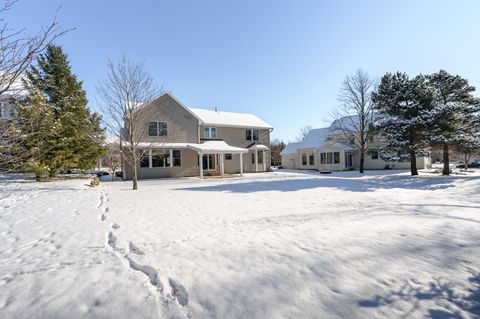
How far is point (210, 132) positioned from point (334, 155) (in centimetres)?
1701

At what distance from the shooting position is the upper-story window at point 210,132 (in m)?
26.9

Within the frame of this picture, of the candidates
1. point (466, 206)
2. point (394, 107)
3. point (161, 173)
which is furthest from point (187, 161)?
point (466, 206)

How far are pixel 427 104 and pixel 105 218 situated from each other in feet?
77.1

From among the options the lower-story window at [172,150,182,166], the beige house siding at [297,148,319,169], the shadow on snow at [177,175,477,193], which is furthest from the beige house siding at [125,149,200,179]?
the beige house siding at [297,148,319,169]

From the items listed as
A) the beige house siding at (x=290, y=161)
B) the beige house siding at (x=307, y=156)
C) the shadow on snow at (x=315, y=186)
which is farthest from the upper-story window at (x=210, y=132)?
the beige house siding at (x=290, y=161)

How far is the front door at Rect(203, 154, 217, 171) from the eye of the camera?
84.5 feet

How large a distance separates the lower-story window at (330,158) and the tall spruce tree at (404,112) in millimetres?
11153

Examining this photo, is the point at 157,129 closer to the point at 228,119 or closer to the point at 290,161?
the point at 228,119

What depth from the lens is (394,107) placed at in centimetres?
2134

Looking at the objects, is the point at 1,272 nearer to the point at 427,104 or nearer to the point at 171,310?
the point at 171,310

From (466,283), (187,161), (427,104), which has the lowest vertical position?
(466,283)

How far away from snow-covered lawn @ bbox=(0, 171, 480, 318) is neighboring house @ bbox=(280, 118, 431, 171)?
24828mm

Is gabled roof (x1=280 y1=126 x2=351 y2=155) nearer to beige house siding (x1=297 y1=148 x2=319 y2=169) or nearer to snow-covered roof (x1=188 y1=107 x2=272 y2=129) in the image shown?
beige house siding (x1=297 y1=148 x2=319 y2=169)

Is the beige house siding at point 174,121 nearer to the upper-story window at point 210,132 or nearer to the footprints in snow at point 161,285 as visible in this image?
the upper-story window at point 210,132
